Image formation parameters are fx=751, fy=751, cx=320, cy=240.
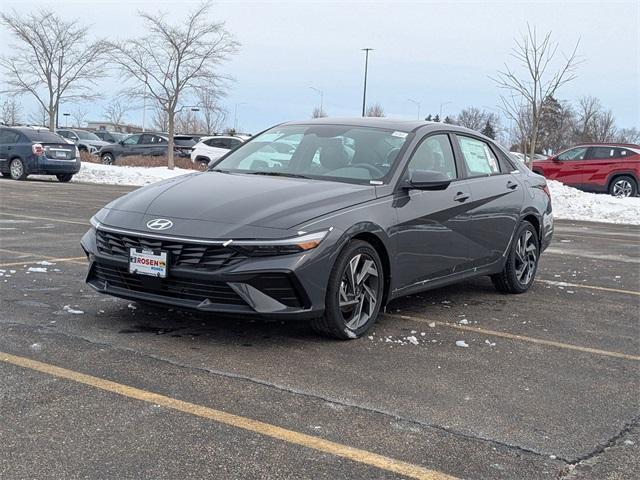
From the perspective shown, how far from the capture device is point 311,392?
12.7 ft

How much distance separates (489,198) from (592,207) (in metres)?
13.8

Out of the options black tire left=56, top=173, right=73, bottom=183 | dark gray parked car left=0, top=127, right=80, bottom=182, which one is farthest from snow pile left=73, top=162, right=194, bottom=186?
dark gray parked car left=0, top=127, right=80, bottom=182

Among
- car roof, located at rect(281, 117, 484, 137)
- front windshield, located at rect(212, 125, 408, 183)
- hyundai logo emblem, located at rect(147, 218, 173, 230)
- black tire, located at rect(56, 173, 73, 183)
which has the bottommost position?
black tire, located at rect(56, 173, 73, 183)

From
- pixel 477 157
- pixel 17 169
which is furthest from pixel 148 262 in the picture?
pixel 17 169

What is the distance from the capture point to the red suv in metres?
21.4

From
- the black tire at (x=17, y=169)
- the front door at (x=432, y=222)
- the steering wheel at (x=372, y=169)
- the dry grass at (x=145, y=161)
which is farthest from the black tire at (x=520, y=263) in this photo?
the dry grass at (x=145, y=161)

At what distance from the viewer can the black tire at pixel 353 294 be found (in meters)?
4.71

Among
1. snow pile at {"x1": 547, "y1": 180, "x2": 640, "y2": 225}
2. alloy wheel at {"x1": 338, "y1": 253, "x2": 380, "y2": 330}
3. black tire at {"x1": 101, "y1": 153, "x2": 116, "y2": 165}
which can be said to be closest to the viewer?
alloy wheel at {"x1": 338, "y1": 253, "x2": 380, "y2": 330}

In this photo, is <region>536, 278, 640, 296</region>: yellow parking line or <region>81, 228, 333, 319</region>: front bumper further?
<region>536, 278, 640, 296</region>: yellow parking line

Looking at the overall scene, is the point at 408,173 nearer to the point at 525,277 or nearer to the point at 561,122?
the point at 525,277

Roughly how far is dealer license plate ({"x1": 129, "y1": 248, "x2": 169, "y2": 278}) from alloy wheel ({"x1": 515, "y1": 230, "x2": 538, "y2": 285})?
372 cm

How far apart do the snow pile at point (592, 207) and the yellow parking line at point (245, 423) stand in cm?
1606

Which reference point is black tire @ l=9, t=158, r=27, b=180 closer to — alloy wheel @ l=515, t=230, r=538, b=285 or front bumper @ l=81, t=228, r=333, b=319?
alloy wheel @ l=515, t=230, r=538, b=285

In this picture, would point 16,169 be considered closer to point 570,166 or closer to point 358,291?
point 570,166
